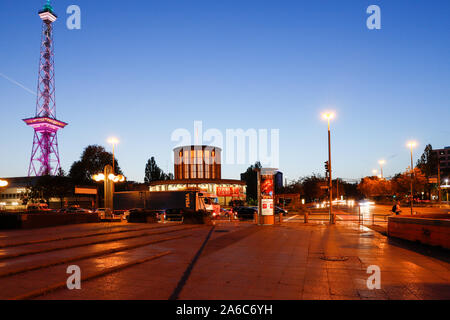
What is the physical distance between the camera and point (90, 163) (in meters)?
77.5

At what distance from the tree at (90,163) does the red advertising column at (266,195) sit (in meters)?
60.7

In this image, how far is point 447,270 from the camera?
876 cm

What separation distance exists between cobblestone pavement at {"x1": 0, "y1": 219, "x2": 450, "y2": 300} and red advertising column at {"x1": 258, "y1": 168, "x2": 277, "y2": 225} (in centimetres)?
1061

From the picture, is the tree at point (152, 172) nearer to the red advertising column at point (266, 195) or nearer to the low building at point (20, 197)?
the low building at point (20, 197)

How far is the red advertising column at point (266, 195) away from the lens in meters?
23.7

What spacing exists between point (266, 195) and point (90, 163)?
63216 mm

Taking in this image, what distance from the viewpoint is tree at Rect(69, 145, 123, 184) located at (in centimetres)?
7719

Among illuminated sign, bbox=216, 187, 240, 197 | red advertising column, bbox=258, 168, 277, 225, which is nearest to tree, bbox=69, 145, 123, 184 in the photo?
illuminated sign, bbox=216, 187, 240, 197

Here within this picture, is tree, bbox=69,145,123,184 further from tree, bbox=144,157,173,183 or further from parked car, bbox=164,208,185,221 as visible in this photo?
parked car, bbox=164,208,185,221

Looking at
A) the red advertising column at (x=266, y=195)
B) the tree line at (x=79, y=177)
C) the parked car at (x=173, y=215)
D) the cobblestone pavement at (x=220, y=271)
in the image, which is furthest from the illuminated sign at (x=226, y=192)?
A: the cobblestone pavement at (x=220, y=271)
